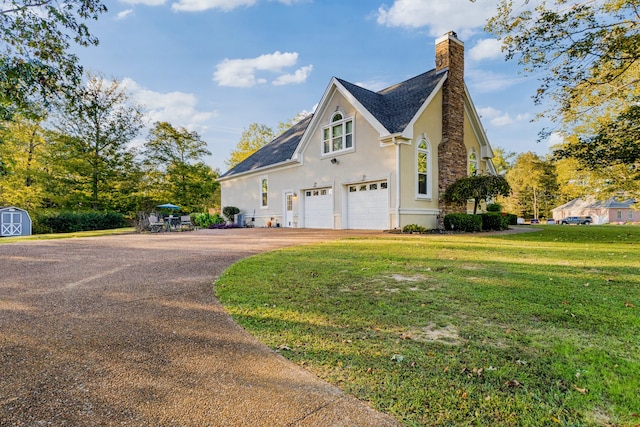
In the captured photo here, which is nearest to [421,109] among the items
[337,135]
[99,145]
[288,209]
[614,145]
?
[337,135]

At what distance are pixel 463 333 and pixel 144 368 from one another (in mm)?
2598

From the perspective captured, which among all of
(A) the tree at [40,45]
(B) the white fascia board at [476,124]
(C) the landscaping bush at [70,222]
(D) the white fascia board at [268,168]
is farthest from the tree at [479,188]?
(C) the landscaping bush at [70,222]

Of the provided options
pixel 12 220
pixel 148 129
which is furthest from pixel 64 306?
pixel 148 129

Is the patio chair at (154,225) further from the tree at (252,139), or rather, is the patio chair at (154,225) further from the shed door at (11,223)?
the tree at (252,139)

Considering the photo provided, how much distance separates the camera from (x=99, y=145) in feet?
87.0

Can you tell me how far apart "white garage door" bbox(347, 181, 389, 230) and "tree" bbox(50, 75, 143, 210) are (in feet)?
69.8

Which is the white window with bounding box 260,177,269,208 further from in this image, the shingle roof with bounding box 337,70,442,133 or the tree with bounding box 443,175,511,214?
the tree with bounding box 443,175,511,214

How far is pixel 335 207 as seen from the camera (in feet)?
50.8

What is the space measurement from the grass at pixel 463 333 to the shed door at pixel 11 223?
923 inches

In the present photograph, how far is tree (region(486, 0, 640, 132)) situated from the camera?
8922 mm

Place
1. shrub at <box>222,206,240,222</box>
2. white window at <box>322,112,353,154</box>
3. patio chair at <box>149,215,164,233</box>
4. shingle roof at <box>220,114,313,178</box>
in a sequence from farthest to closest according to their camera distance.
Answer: shrub at <box>222,206,240,222</box> < shingle roof at <box>220,114,313,178</box> < patio chair at <box>149,215,164,233</box> < white window at <box>322,112,353,154</box>

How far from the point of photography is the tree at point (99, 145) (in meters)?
24.9

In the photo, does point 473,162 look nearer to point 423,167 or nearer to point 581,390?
point 423,167

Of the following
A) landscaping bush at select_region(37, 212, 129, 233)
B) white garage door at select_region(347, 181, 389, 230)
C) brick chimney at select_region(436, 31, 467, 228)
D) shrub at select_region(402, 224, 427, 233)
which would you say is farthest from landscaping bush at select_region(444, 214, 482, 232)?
landscaping bush at select_region(37, 212, 129, 233)
